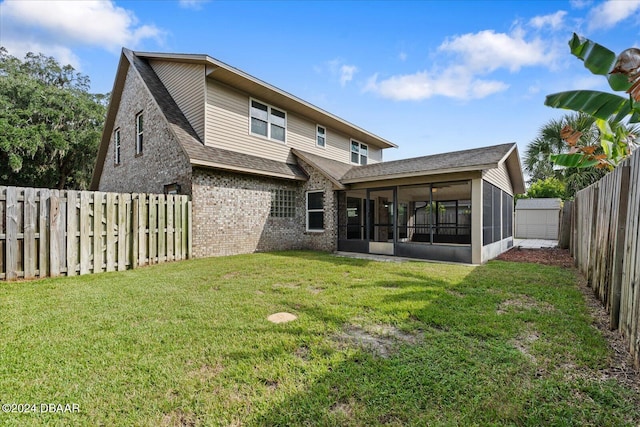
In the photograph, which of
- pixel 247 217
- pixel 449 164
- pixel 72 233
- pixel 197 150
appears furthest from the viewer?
pixel 247 217

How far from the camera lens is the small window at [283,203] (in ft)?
40.9

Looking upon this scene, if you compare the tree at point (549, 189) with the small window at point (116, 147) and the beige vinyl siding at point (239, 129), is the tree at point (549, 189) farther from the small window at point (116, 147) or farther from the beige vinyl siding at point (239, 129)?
the small window at point (116, 147)

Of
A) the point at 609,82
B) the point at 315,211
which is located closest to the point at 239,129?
the point at 315,211

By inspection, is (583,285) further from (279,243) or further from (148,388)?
(279,243)

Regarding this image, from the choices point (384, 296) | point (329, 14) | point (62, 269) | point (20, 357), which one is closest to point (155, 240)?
point (62, 269)

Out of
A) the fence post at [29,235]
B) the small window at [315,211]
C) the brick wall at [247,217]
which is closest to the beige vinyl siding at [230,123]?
the brick wall at [247,217]

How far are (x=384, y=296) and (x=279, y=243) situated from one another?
25.8ft

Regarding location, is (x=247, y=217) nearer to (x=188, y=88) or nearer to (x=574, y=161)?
(x=188, y=88)

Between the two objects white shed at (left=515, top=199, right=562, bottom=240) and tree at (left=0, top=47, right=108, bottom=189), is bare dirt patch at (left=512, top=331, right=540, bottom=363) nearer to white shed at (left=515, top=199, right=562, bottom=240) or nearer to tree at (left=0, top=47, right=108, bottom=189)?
white shed at (left=515, top=199, right=562, bottom=240)

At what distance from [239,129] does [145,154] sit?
4394 millimetres

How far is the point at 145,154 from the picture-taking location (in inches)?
497

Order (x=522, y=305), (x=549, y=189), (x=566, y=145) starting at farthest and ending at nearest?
(x=549, y=189) < (x=566, y=145) < (x=522, y=305)

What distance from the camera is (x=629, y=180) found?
379 cm

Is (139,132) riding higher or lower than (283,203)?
higher
